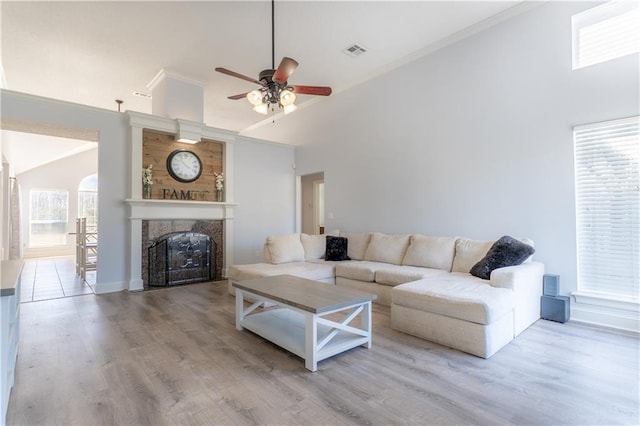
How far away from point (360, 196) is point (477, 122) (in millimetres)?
2256

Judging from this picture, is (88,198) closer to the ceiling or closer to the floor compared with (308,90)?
closer to the floor

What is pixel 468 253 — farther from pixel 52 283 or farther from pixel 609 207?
pixel 52 283

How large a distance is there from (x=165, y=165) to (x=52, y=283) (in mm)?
2809

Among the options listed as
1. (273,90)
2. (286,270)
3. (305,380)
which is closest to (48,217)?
(286,270)

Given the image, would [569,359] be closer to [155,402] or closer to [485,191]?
[485,191]

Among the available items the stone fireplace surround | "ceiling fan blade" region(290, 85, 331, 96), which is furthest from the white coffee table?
the stone fireplace surround

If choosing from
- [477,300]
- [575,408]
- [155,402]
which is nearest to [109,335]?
[155,402]

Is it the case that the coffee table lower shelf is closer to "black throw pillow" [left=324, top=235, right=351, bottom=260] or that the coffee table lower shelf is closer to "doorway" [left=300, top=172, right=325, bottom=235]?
"black throw pillow" [left=324, top=235, right=351, bottom=260]

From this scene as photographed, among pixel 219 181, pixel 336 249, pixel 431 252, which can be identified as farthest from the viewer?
pixel 219 181

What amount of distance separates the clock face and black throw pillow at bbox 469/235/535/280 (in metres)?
4.83

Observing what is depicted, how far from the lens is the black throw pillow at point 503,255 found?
3.22 metres

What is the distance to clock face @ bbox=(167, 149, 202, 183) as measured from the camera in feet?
17.9

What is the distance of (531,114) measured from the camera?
3.64 m

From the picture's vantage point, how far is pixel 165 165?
5406 mm
